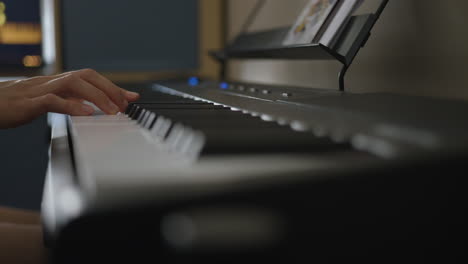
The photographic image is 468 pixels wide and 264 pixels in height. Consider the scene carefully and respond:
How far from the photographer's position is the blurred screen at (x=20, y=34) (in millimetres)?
2982

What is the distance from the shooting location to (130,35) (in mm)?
3004

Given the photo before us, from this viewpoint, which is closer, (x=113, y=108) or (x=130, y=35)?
(x=113, y=108)

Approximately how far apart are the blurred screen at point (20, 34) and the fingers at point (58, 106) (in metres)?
2.27

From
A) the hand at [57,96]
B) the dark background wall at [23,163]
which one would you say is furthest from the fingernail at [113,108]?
the dark background wall at [23,163]

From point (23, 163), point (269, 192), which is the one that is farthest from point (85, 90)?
point (23, 163)

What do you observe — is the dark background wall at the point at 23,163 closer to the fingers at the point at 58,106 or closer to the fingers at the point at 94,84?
the fingers at the point at 94,84

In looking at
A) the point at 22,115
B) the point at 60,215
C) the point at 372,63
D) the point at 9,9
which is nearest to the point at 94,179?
the point at 60,215

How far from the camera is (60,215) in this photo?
1.07 feet

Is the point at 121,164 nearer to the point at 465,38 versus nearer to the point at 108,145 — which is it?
the point at 108,145

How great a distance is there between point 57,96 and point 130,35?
2156 mm

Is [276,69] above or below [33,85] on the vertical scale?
below

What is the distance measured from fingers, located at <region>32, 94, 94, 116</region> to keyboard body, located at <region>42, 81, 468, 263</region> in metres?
0.41

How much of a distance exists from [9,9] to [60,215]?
297 centimetres

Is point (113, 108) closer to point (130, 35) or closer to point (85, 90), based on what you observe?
point (85, 90)
